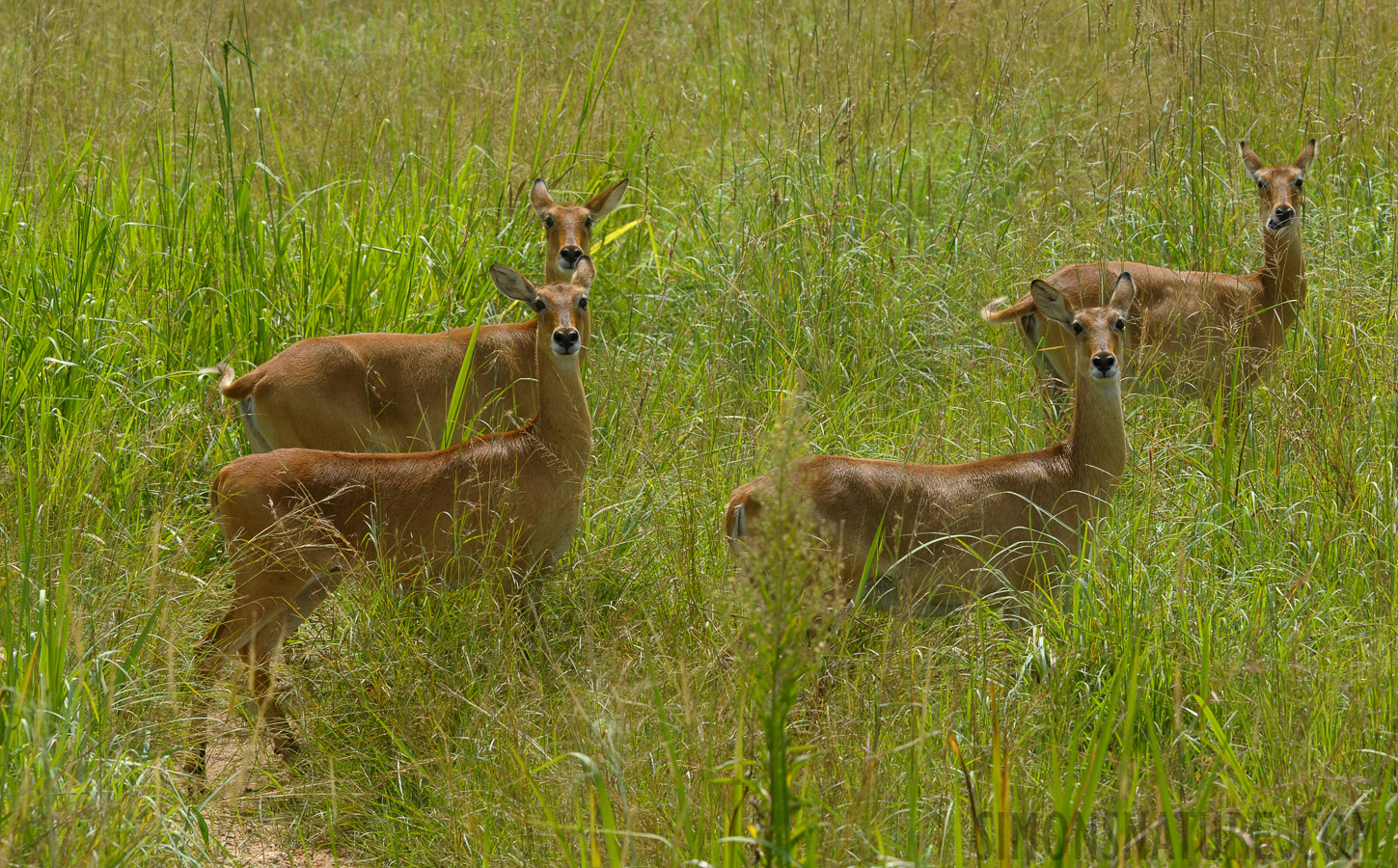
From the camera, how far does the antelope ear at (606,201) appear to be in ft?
20.5

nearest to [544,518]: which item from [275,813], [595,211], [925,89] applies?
[275,813]

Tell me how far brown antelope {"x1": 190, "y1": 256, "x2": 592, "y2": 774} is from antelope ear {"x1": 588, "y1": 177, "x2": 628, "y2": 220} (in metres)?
1.66

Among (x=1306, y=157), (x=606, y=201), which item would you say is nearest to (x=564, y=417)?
(x=606, y=201)

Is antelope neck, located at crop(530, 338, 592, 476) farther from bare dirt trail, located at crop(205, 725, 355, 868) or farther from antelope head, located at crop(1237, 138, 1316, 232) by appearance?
antelope head, located at crop(1237, 138, 1316, 232)

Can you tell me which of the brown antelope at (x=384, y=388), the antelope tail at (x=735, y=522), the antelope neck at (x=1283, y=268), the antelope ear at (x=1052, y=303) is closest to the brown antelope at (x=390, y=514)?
the brown antelope at (x=384, y=388)

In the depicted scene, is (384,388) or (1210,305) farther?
(1210,305)

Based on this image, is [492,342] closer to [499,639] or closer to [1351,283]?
[499,639]

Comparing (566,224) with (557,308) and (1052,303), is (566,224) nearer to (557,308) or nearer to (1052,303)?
(557,308)

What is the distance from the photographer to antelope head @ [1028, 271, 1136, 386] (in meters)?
4.43

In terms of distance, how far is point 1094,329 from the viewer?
4.55 metres

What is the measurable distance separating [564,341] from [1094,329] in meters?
1.78

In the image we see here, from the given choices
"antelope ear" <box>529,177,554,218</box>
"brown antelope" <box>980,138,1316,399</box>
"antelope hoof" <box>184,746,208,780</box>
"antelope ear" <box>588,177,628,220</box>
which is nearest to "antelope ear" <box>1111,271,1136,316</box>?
"brown antelope" <box>980,138,1316,399</box>

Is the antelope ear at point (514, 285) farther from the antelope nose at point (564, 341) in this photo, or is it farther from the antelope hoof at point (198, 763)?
the antelope hoof at point (198, 763)

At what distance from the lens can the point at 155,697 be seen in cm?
315
